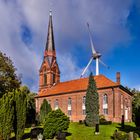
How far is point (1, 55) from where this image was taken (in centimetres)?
4594

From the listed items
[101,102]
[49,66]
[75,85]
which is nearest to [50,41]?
[49,66]

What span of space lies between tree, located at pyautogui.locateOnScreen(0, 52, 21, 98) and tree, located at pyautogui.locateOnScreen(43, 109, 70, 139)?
11.9m

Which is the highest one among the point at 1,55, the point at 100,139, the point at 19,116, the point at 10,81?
the point at 1,55

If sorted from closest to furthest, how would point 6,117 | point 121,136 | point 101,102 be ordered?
point 121,136, point 6,117, point 101,102

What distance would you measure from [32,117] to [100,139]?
36.5 meters

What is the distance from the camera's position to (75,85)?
69.2 meters

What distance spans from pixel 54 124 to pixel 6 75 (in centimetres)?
1512

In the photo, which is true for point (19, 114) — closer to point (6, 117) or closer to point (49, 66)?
point (6, 117)

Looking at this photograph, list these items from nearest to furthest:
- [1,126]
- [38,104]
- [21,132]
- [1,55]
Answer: [1,126] < [21,132] < [1,55] < [38,104]

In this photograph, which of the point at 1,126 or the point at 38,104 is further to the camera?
the point at 38,104

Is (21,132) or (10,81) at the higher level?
(10,81)

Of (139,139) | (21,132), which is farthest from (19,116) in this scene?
(139,139)

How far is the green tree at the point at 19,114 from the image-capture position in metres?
32.3

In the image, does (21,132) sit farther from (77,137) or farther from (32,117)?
(32,117)
